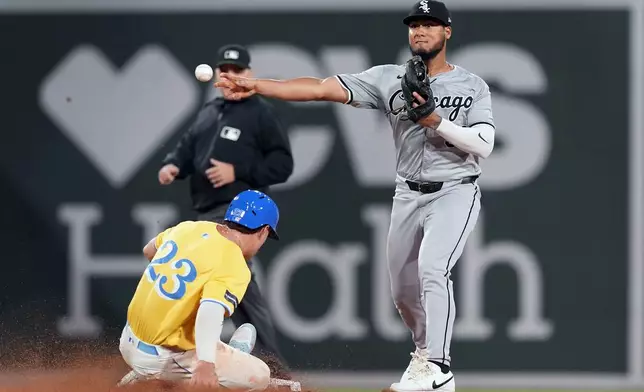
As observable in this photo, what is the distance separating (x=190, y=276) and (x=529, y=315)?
151 inches

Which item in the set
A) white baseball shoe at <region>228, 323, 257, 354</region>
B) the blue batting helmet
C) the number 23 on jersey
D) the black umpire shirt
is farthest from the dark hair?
the black umpire shirt

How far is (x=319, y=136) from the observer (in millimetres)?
8594

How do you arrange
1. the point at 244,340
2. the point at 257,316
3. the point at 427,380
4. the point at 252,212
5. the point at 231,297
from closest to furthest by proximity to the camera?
the point at 231,297 → the point at 252,212 → the point at 427,380 → the point at 244,340 → the point at 257,316

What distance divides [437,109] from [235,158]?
5.79 ft

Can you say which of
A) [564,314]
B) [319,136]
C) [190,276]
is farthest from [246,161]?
[564,314]

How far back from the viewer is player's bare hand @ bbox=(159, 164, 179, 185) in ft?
23.6

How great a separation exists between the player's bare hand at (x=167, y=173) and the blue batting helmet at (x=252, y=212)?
1717mm

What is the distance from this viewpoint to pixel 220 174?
7117 mm

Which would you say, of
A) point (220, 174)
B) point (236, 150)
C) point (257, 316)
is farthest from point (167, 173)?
point (257, 316)

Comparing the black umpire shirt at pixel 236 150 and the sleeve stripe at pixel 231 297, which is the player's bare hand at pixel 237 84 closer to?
the sleeve stripe at pixel 231 297

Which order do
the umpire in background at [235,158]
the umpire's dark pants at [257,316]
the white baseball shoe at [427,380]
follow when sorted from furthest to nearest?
the umpire in background at [235,158]
the umpire's dark pants at [257,316]
the white baseball shoe at [427,380]

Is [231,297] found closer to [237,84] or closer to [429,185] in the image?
[237,84]

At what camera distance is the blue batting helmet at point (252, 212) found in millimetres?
5449

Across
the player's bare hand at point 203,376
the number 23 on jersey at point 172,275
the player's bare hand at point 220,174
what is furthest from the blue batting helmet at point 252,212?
the player's bare hand at point 220,174
